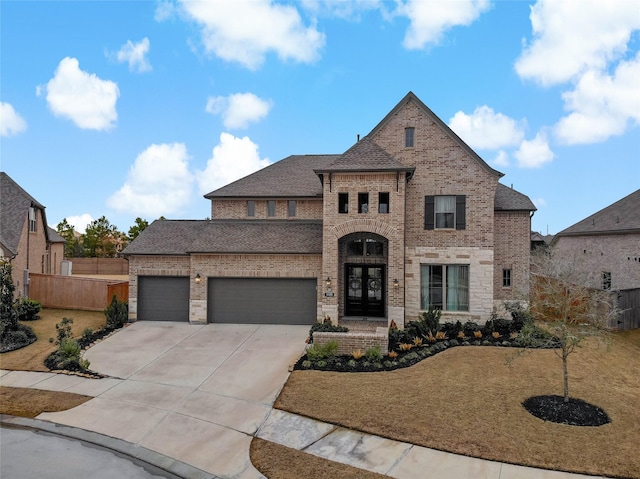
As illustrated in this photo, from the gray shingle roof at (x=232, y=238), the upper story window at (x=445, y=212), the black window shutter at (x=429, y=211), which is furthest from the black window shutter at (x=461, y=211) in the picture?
the gray shingle roof at (x=232, y=238)

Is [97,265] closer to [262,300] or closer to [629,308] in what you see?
[262,300]

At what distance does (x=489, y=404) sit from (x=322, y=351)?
5.44 metres

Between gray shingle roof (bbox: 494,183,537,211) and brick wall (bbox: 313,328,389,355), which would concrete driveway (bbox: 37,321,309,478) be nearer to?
brick wall (bbox: 313,328,389,355)

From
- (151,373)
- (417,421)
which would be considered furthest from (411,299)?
(151,373)

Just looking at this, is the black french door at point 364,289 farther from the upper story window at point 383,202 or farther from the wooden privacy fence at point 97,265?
the wooden privacy fence at point 97,265

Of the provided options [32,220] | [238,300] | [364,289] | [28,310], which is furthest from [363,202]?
[32,220]

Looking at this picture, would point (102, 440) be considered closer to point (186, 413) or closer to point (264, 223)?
point (186, 413)

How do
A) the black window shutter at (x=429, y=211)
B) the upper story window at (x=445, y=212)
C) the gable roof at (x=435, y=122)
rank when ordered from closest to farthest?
the gable roof at (x=435, y=122)
the upper story window at (x=445, y=212)
the black window shutter at (x=429, y=211)

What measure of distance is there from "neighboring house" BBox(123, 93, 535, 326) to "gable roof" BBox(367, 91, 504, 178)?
0.15ft

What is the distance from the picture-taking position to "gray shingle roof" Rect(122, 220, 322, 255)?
62.2 feet

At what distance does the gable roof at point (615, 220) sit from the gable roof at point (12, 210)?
35563 millimetres

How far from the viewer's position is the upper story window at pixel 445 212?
725 inches

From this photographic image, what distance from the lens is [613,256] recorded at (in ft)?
82.3

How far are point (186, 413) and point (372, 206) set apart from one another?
1117 centimetres
